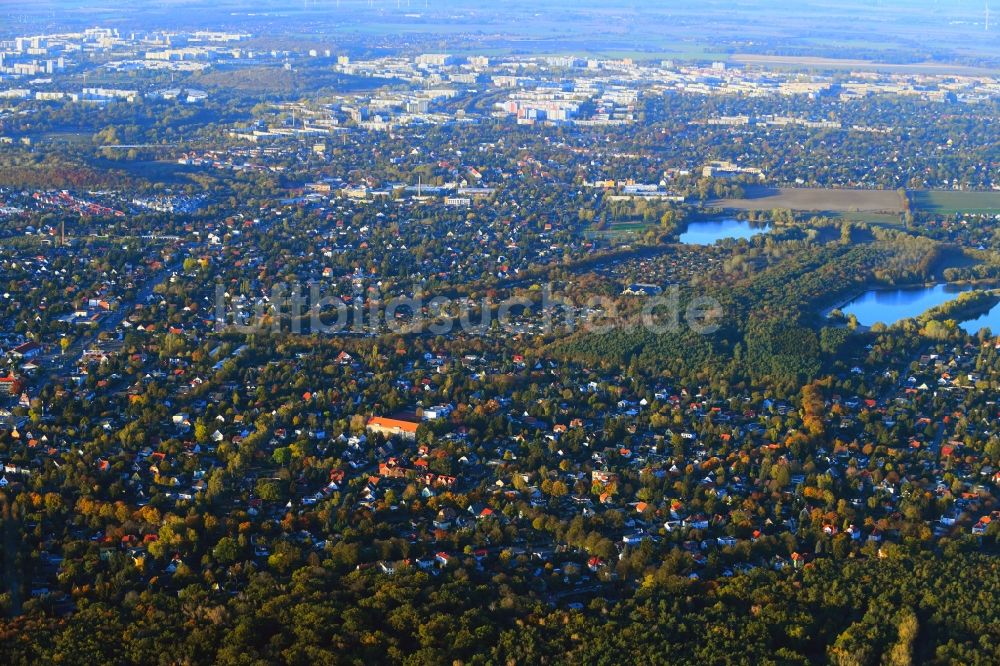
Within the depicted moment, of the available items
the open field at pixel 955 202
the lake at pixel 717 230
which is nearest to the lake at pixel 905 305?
the lake at pixel 717 230

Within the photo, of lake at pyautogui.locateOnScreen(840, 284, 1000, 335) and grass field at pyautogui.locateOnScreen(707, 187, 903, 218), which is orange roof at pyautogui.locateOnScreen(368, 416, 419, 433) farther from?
grass field at pyautogui.locateOnScreen(707, 187, 903, 218)

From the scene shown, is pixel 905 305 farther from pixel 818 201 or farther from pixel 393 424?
pixel 393 424

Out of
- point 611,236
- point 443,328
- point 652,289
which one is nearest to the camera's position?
point 443,328

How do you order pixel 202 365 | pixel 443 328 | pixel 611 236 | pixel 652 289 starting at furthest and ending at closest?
pixel 611 236 < pixel 652 289 < pixel 443 328 < pixel 202 365

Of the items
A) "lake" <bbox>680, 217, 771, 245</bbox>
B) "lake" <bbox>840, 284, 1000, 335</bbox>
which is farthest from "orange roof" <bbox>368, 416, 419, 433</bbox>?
"lake" <bbox>680, 217, 771, 245</bbox>

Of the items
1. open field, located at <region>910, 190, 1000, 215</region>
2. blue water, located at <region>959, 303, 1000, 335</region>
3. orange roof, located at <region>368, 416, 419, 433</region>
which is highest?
open field, located at <region>910, 190, 1000, 215</region>

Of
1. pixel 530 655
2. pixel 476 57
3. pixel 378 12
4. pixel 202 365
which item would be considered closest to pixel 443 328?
pixel 202 365

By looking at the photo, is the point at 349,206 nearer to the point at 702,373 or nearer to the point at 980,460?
the point at 702,373
